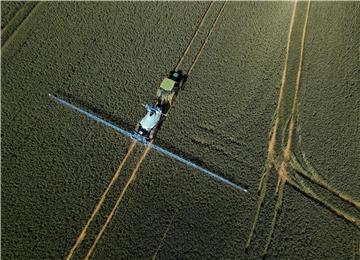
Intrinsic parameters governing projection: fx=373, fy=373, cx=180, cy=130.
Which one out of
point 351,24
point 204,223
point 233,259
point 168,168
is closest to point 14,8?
point 168,168

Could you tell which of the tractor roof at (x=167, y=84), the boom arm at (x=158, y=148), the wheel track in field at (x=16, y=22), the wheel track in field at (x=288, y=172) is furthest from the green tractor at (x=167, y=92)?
the wheel track in field at (x=16, y=22)

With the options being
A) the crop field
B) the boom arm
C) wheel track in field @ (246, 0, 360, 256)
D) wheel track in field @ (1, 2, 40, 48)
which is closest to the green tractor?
the crop field

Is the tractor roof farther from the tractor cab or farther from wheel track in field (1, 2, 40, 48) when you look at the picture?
wheel track in field (1, 2, 40, 48)

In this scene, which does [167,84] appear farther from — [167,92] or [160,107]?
[160,107]

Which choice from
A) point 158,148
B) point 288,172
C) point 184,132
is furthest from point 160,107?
point 288,172

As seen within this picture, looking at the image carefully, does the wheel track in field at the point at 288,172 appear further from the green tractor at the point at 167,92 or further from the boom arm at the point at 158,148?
the green tractor at the point at 167,92

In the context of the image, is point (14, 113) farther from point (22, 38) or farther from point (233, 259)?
point (233, 259)
